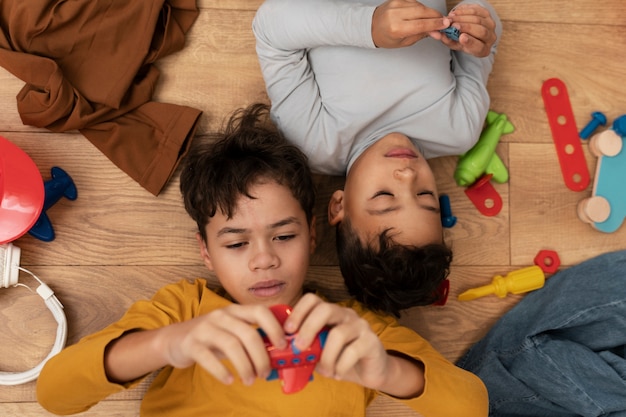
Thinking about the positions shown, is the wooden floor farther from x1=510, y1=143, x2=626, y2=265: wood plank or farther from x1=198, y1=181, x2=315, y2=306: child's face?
x1=198, y1=181, x2=315, y2=306: child's face

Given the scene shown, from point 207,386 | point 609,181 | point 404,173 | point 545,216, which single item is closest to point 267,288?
point 207,386

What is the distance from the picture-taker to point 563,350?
106 cm

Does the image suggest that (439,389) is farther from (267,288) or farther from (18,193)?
(18,193)

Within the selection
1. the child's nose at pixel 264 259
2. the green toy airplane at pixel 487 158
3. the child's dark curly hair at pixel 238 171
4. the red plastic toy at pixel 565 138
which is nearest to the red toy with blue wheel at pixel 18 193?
the child's dark curly hair at pixel 238 171

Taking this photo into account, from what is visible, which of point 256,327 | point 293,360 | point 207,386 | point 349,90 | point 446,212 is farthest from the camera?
point 446,212

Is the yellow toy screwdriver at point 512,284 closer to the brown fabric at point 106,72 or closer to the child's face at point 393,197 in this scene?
the child's face at point 393,197

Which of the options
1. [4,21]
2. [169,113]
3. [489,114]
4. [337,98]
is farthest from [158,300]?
[489,114]

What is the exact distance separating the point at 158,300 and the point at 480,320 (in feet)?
2.02

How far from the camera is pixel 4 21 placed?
3.36ft

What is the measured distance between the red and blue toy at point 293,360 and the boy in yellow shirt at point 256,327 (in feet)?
0.21

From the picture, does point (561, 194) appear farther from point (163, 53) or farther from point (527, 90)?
point (163, 53)

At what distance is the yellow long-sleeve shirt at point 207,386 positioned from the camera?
783 mm

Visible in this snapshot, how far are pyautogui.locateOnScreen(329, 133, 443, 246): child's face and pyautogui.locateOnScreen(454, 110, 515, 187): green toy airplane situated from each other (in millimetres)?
158

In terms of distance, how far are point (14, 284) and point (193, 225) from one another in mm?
326
